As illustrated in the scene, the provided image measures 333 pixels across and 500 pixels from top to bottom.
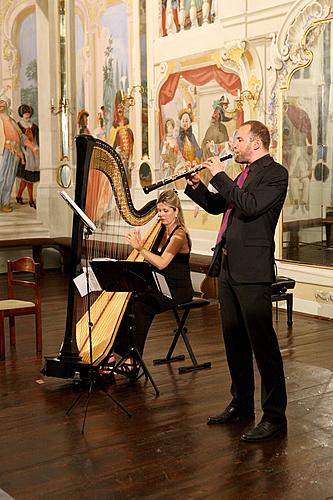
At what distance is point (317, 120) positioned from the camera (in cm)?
871

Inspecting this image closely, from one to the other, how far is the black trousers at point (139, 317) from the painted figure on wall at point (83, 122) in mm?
7348

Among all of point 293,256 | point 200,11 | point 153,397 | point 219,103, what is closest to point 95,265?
point 153,397

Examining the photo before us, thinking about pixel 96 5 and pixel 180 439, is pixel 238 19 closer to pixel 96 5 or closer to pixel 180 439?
pixel 96 5

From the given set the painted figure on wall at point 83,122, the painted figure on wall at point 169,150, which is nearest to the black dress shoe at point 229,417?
the painted figure on wall at point 169,150

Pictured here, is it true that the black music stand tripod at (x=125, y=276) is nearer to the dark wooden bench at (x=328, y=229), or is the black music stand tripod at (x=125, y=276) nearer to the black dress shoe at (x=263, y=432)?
the black dress shoe at (x=263, y=432)

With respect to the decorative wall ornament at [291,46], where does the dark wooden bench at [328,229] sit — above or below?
below

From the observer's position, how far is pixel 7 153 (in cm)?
1343

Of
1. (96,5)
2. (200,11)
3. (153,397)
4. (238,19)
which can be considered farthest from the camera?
(96,5)

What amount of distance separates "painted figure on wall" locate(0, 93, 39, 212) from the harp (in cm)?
772

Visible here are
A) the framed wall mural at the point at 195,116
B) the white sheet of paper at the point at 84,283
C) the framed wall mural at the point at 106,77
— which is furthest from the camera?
the framed wall mural at the point at 106,77

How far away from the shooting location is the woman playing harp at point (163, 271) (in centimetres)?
601

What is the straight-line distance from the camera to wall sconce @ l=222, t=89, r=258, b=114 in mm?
9320

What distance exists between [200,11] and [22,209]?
198 inches

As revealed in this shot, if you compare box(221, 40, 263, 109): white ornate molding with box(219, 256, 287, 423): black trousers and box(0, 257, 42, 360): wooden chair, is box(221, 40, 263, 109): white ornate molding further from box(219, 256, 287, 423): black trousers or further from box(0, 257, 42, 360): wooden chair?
box(219, 256, 287, 423): black trousers
